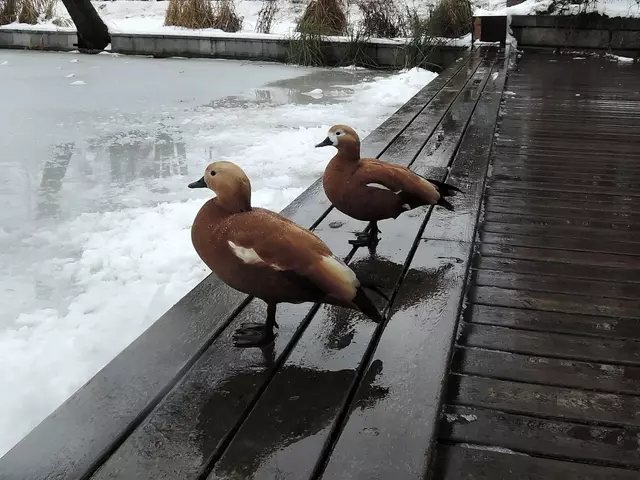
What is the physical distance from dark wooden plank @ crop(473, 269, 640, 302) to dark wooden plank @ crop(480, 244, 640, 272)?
115 mm

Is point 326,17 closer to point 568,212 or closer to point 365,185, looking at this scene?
point 568,212

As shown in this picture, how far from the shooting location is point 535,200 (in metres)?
2.68

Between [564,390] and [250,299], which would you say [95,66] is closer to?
[250,299]

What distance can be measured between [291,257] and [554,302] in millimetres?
884

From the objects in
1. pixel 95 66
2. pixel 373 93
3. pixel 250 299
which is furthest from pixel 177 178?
pixel 95 66

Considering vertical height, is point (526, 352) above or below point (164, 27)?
below

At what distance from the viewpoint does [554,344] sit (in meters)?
1.61

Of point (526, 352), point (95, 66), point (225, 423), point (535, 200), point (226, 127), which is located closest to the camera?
point (225, 423)

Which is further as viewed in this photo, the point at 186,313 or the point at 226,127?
the point at 226,127

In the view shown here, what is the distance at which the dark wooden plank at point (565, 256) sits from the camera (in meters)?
2.08

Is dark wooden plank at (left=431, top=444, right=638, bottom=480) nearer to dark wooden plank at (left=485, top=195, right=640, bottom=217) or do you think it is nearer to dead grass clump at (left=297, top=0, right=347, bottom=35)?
dark wooden plank at (left=485, top=195, right=640, bottom=217)

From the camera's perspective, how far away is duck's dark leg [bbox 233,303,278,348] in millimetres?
1443

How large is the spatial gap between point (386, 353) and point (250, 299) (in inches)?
16.0

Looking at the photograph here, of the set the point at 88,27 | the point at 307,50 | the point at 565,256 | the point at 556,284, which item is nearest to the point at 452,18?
the point at 307,50
